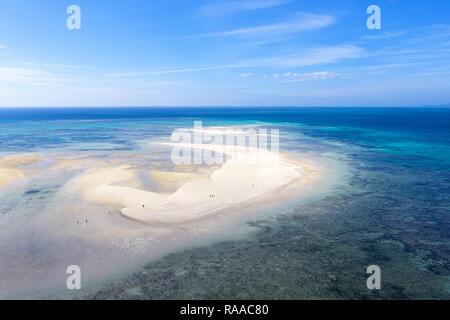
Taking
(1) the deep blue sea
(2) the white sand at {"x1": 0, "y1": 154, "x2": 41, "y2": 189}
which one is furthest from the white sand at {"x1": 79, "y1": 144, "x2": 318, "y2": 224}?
(2) the white sand at {"x1": 0, "y1": 154, "x2": 41, "y2": 189}

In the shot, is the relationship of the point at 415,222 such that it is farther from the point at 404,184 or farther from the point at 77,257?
the point at 77,257

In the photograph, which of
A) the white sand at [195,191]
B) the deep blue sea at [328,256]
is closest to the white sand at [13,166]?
the white sand at [195,191]

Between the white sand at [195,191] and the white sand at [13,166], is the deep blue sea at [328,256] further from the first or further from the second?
the white sand at [13,166]

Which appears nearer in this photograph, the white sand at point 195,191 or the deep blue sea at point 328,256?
the deep blue sea at point 328,256

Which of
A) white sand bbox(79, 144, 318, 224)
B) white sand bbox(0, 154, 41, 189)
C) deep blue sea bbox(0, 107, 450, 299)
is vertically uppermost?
white sand bbox(0, 154, 41, 189)

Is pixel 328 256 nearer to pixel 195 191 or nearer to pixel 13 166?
pixel 195 191

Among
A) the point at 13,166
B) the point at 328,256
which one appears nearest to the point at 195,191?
the point at 328,256

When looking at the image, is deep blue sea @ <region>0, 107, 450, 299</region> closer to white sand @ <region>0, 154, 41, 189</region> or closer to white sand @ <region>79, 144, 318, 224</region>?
white sand @ <region>79, 144, 318, 224</region>

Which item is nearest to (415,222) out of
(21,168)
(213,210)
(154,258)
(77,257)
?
(213,210)

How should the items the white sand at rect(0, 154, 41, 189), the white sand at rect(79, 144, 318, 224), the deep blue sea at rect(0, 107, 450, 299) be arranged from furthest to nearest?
the white sand at rect(0, 154, 41, 189) < the white sand at rect(79, 144, 318, 224) < the deep blue sea at rect(0, 107, 450, 299)
